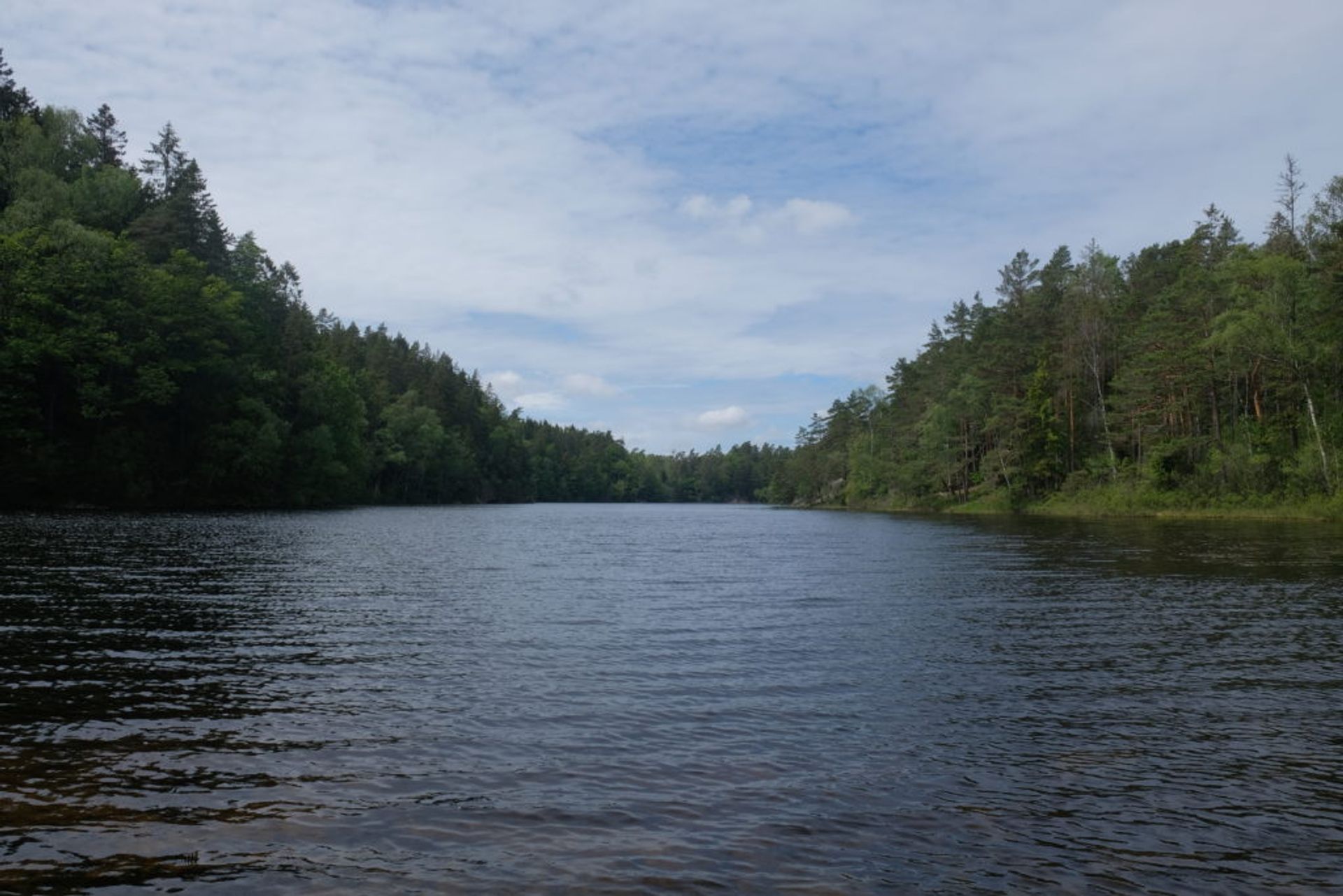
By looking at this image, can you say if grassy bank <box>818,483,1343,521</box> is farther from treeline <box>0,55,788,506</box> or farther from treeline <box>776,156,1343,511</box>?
treeline <box>0,55,788,506</box>

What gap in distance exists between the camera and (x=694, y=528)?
79.7m

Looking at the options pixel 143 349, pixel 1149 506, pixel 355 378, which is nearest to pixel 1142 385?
pixel 1149 506

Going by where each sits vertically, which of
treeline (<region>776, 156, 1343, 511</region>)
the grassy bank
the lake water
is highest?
treeline (<region>776, 156, 1343, 511</region>)

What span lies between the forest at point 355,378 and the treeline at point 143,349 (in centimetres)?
26

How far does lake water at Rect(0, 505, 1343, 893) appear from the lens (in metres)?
7.73

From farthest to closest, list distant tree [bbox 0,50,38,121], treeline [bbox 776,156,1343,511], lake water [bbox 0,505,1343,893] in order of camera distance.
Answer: distant tree [bbox 0,50,38,121] → treeline [bbox 776,156,1343,511] → lake water [bbox 0,505,1343,893]

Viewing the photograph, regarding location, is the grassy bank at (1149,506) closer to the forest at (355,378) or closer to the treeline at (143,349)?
the forest at (355,378)

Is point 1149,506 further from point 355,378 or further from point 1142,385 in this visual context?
point 355,378

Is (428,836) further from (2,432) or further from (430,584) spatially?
(2,432)

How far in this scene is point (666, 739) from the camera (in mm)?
11461

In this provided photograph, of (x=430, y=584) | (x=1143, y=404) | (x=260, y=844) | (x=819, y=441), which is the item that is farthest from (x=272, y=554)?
(x=819, y=441)

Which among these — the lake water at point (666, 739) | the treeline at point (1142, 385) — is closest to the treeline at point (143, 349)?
the lake water at point (666, 739)

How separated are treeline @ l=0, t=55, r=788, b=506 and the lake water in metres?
49.3

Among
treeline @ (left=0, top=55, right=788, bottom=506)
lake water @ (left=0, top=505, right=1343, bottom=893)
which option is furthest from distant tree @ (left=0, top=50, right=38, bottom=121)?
lake water @ (left=0, top=505, right=1343, bottom=893)
